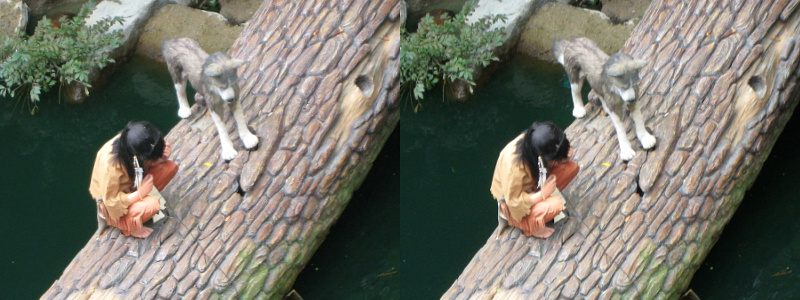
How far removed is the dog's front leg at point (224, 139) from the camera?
473 cm

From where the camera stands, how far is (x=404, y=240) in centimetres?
565

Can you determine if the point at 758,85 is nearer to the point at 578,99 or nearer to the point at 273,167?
the point at 578,99

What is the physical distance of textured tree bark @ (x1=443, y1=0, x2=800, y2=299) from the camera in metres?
4.59

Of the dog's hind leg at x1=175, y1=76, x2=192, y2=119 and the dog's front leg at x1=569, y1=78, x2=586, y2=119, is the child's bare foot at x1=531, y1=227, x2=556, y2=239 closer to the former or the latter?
the dog's front leg at x1=569, y1=78, x2=586, y2=119

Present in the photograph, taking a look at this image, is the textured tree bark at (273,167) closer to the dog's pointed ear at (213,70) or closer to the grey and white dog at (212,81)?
the grey and white dog at (212,81)

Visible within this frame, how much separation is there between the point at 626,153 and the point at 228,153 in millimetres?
2066

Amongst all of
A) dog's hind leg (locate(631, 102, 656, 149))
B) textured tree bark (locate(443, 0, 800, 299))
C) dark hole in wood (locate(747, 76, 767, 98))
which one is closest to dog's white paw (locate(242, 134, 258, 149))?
textured tree bark (locate(443, 0, 800, 299))

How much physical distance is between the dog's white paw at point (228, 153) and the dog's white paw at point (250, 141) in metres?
0.07

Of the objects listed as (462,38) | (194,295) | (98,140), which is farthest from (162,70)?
(194,295)

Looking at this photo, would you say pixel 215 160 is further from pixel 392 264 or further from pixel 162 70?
pixel 162 70

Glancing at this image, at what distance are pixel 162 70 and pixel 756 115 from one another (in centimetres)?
431

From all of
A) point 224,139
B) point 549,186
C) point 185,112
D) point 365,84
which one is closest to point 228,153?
point 224,139

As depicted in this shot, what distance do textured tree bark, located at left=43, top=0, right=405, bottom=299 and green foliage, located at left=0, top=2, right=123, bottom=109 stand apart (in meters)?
1.69

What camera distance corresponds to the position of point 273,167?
16.2 feet
